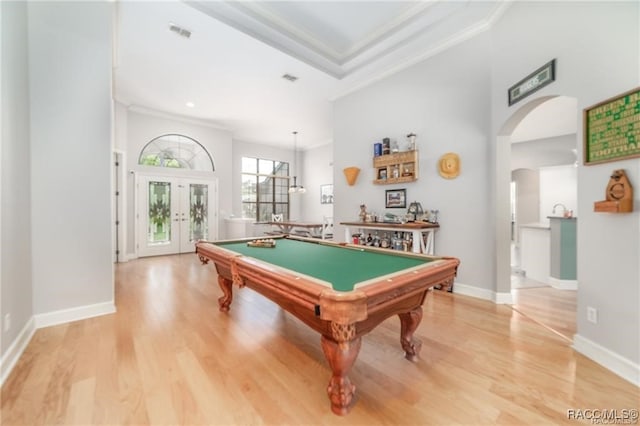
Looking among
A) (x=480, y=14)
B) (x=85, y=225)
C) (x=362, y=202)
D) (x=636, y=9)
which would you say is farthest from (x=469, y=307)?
(x=85, y=225)

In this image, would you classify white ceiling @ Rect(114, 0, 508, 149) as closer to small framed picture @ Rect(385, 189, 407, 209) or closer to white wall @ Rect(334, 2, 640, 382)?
white wall @ Rect(334, 2, 640, 382)

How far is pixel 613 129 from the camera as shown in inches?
70.6

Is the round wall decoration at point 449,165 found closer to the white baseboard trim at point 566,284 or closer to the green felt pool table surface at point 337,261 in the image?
the green felt pool table surface at point 337,261

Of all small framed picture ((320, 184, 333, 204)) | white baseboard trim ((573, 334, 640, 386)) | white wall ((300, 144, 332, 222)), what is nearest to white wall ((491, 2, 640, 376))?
white baseboard trim ((573, 334, 640, 386))

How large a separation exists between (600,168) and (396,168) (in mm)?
2341

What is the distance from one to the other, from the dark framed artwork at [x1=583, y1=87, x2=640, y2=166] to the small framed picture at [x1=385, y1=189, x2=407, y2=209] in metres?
2.17

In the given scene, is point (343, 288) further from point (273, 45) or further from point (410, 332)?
point (273, 45)

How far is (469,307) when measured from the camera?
9.69 feet

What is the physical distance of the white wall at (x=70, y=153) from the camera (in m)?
2.49

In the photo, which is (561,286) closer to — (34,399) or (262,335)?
(262,335)

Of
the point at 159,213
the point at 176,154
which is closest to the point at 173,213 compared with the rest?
the point at 159,213

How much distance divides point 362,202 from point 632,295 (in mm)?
3326

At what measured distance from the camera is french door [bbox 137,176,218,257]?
6031 mm

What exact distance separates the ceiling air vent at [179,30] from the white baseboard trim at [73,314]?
11.1 feet
